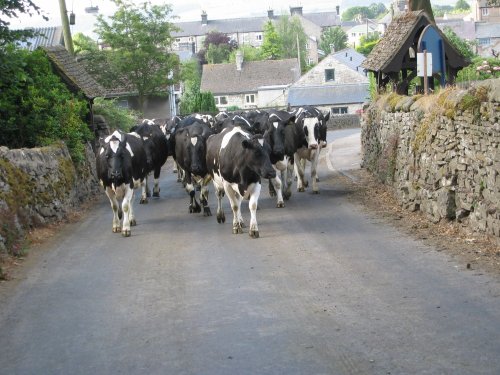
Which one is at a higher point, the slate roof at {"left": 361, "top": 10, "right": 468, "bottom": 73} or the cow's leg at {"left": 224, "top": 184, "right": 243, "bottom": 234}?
the slate roof at {"left": 361, "top": 10, "right": 468, "bottom": 73}

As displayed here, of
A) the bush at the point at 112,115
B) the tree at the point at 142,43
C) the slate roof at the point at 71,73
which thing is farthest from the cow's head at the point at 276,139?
the tree at the point at 142,43

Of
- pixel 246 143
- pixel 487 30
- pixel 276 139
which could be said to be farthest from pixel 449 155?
pixel 487 30

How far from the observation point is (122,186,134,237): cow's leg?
16.4 meters

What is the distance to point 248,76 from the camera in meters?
104

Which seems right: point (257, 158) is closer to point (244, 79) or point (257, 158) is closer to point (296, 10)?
point (244, 79)

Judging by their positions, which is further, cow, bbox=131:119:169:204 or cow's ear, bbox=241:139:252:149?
cow, bbox=131:119:169:204

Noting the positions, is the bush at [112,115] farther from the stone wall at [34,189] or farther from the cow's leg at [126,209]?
the cow's leg at [126,209]

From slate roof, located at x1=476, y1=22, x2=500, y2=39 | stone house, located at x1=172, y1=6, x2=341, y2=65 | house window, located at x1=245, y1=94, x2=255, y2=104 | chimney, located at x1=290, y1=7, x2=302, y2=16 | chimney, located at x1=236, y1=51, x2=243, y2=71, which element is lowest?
house window, located at x1=245, y1=94, x2=255, y2=104

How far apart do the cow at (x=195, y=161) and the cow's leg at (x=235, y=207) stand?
2.26m

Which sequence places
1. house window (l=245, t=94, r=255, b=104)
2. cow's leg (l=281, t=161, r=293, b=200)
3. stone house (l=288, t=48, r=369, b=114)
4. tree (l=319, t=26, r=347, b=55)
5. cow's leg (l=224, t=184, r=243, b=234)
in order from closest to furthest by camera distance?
cow's leg (l=224, t=184, r=243, b=234), cow's leg (l=281, t=161, r=293, b=200), stone house (l=288, t=48, r=369, b=114), house window (l=245, t=94, r=255, b=104), tree (l=319, t=26, r=347, b=55)

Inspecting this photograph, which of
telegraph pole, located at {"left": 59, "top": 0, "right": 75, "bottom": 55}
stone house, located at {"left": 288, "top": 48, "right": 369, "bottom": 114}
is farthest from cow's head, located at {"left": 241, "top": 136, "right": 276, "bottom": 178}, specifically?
stone house, located at {"left": 288, "top": 48, "right": 369, "bottom": 114}

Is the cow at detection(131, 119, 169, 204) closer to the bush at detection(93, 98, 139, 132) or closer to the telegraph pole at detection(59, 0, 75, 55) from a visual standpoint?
the telegraph pole at detection(59, 0, 75, 55)

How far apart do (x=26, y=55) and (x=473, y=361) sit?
61.6ft

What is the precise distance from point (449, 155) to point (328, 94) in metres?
74.9
